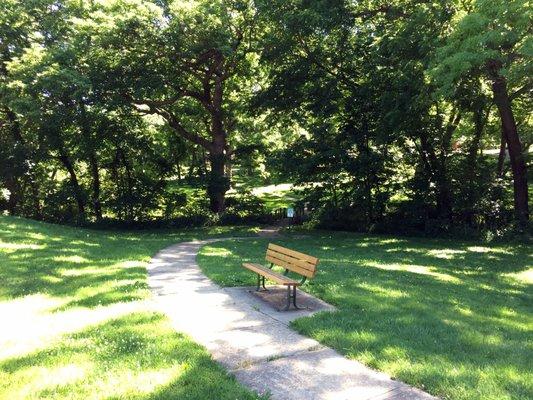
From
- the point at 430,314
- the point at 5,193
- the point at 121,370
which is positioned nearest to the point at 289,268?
the point at 430,314

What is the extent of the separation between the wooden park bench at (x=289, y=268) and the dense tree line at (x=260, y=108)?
26.1 ft

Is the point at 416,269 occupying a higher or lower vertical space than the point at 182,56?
lower

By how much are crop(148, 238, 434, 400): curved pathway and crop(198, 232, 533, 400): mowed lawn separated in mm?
262

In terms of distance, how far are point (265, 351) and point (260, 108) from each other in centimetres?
1899

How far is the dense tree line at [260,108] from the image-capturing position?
17.1 m

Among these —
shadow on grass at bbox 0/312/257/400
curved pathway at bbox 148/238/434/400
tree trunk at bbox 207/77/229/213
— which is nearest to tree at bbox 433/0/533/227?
curved pathway at bbox 148/238/434/400

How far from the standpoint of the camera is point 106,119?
23.7 metres

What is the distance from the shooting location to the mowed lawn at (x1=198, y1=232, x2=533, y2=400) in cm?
464

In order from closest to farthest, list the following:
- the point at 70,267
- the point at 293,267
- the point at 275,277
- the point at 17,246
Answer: the point at 275,277
the point at 293,267
the point at 70,267
the point at 17,246

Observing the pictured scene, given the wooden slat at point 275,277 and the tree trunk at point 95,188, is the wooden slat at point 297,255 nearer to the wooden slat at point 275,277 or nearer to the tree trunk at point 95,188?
the wooden slat at point 275,277

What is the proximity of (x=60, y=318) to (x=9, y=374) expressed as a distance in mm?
1904

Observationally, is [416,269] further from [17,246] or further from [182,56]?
[182,56]

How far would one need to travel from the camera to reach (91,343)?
17.1ft

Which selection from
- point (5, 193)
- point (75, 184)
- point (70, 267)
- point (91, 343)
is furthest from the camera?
point (5, 193)
